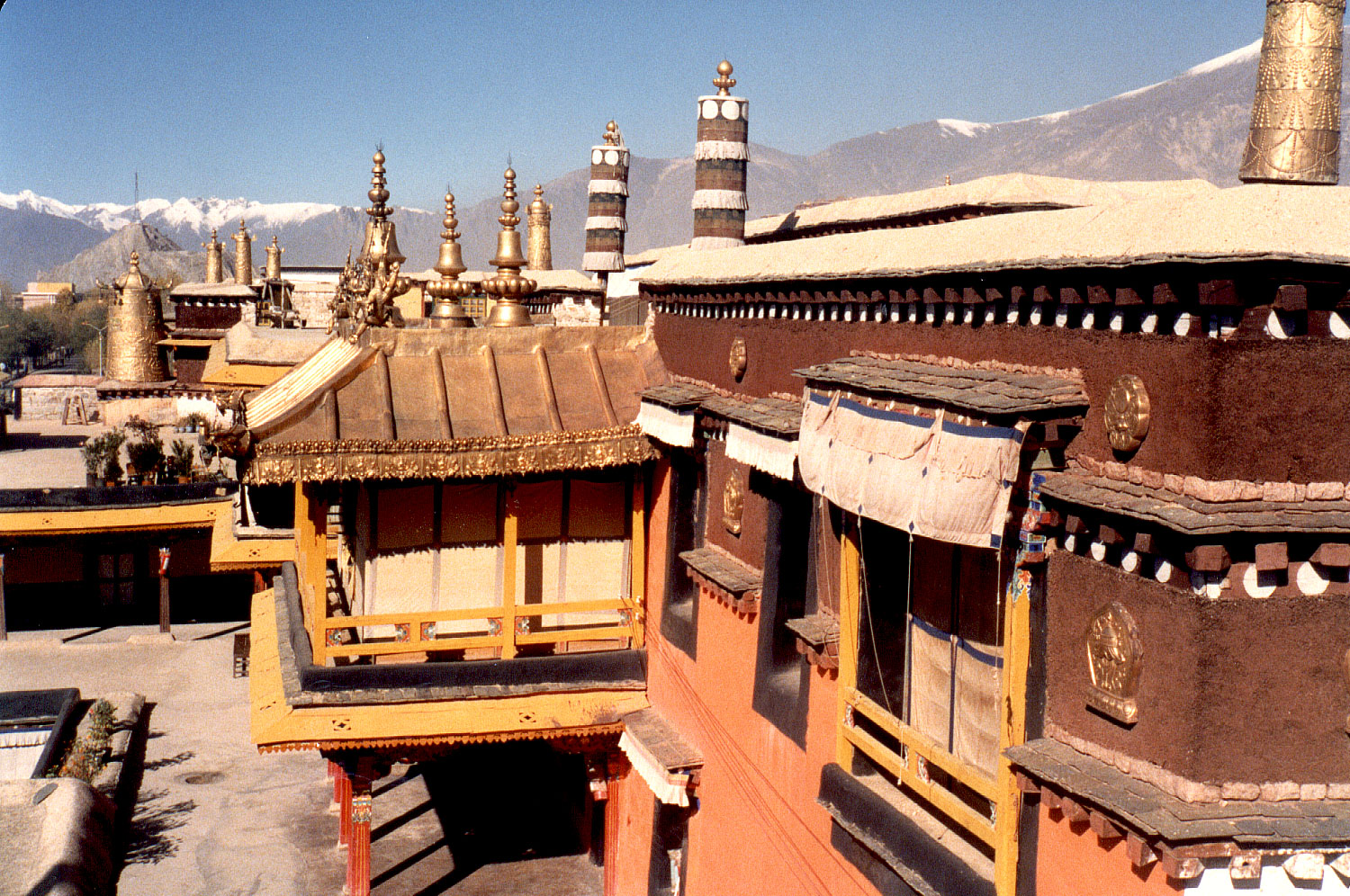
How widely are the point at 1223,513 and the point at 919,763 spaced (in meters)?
2.48

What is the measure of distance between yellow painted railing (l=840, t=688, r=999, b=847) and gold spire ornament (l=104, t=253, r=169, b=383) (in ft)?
155

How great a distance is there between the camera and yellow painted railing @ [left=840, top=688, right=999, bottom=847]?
5090 mm

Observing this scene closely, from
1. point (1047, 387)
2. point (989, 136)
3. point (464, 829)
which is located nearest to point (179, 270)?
point (989, 136)

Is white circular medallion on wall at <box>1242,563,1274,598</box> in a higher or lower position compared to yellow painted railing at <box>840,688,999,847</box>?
higher

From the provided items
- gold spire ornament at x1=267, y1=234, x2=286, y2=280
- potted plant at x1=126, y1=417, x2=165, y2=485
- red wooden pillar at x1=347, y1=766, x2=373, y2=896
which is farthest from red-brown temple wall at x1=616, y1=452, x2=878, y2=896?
gold spire ornament at x1=267, y1=234, x2=286, y2=280

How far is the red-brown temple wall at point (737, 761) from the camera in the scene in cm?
695

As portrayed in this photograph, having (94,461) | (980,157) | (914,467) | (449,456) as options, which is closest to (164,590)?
(94,461)

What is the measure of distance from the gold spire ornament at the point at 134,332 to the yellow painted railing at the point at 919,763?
47.1 metres

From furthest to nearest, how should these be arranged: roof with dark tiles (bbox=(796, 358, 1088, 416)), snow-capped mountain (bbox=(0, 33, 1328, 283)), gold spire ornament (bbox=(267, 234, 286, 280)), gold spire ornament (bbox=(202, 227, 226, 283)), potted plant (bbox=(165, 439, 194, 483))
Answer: snow-capped mountain (bbox=(0, 33, 1328, 283)), gold spire ornament (bbox=(202, 227, 226, 283)), gold spire ornament (bbox=(267, 234, 286, 280)), potted plant (bbox=(165, 439, 194, 483)), roof with dark tiles (bbox=(796, 358, 1088, 416))

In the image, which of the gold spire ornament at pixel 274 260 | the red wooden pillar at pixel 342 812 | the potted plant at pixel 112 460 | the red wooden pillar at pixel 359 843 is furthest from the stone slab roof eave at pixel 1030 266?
the gold spire ornament at pixel 274 260

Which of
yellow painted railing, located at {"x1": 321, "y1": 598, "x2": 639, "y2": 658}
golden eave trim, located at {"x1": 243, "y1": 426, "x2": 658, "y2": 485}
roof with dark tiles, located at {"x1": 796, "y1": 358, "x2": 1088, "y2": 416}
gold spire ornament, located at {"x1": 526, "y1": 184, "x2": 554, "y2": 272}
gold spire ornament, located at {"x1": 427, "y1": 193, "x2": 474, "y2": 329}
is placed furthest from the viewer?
gold spire ornament, located at {"x1": 526, "y1": 184, "x2": 554, "y2": 272}

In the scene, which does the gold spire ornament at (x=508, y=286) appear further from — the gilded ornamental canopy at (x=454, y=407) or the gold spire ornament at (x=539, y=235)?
the gold spire ornament at (x=539, y=235)

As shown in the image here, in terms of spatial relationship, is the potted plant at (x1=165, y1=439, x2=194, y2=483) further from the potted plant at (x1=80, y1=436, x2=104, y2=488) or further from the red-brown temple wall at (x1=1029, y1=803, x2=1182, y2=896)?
the red-brown temple wall at (x1=1029, y1=803, x2=1182, y2=896)

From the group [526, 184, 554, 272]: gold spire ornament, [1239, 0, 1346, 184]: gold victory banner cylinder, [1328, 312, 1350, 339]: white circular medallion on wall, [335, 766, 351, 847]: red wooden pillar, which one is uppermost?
[526, 184, 554, 272]: gold spire ornament
